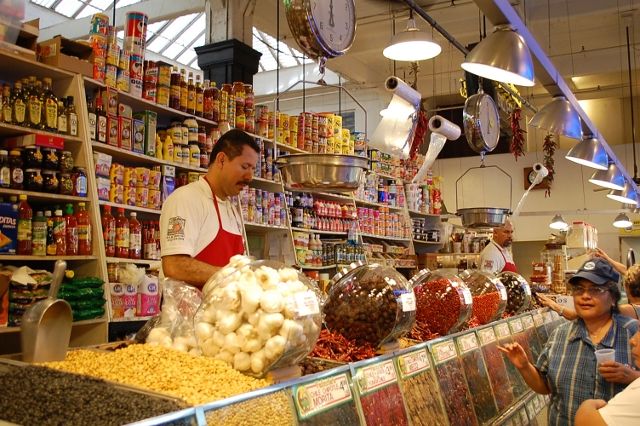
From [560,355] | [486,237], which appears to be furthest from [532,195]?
[560,355]

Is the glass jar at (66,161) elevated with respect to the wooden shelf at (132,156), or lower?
lower

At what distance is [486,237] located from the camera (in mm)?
9188

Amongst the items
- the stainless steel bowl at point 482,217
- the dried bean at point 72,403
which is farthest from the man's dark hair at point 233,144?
the stainless steel bowl at point 482,217

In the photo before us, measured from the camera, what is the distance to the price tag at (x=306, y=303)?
138 centimetres

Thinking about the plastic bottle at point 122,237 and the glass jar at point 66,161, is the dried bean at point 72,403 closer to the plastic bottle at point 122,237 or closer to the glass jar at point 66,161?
the glass jar at point 66,161

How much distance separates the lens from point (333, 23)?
2.51 m

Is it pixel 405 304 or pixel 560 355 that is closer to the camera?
pixel 405 304

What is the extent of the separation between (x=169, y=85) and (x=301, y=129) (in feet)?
5.69

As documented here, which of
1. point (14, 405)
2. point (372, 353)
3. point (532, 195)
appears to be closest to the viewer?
point (14, 405)

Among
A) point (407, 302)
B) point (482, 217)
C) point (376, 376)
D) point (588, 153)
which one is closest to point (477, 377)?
point (407, 302)

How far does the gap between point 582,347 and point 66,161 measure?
114 inches

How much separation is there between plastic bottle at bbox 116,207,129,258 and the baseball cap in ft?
8.65

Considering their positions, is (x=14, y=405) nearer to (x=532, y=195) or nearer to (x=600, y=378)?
(x=600, y=378)

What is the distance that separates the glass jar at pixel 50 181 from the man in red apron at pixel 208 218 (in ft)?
4.15
